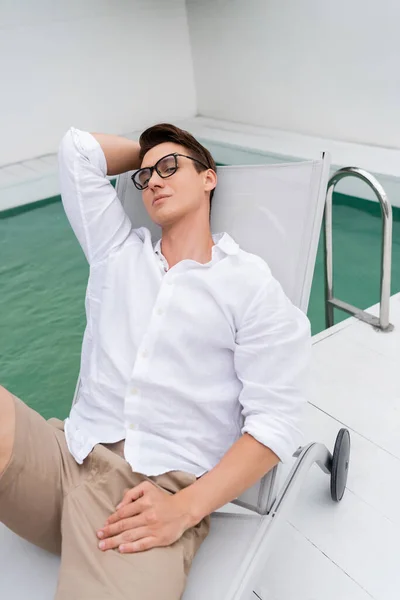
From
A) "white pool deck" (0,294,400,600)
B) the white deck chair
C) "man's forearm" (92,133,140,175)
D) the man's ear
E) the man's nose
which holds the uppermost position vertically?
"man's forearm" (92,133,140,175)

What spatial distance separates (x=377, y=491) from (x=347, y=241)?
9.13ft

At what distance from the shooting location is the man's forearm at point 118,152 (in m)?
1.56

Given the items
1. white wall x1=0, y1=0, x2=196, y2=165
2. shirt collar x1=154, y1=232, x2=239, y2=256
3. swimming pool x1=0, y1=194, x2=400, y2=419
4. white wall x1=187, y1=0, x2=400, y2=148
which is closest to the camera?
shirt collar x1=154, y1=232, x2=239, y2=256

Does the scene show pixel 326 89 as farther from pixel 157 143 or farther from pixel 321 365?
pixel 157 143

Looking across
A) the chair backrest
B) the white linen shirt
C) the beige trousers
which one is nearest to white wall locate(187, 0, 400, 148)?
the chair backrest

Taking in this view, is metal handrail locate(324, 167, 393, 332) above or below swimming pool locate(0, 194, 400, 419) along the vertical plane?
above

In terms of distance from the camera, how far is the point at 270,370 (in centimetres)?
117

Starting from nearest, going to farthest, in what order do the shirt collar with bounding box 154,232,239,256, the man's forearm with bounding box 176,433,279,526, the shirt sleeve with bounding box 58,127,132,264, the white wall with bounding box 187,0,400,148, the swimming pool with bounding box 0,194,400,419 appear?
the man's forearm with bounding box 176,433,279,526
the shirt collar with bounding box 154,232,239,256
the shirt sleeve with bounding box 58,127,132,264
the swimming pool with bounding box 0,194,400,419
the white wall with bounding box 187,0,400,148

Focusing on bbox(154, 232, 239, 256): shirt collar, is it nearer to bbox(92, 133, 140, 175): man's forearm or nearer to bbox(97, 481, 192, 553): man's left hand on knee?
bbox(92, 133, 140, 175): man's forearm

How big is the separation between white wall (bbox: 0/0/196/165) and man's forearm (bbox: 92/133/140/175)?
15.3ft

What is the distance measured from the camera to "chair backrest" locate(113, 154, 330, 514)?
4.85 ft

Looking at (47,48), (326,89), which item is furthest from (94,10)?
(326,89)

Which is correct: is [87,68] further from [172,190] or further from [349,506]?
[349,506]

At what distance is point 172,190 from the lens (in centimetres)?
140
